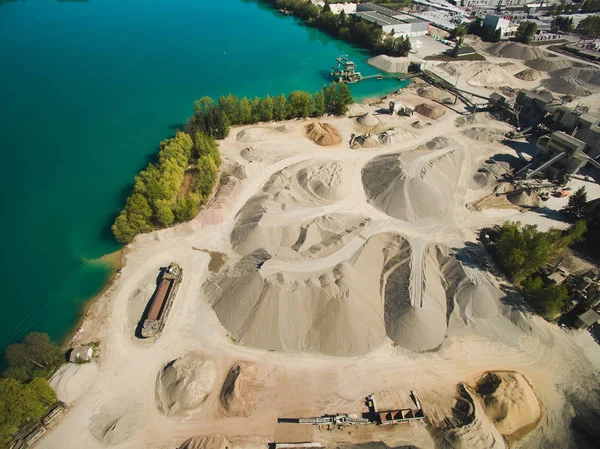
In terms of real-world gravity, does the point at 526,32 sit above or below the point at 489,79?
above

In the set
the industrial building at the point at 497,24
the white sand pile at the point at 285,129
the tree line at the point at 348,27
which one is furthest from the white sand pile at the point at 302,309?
the industrial building at the point at 497,24

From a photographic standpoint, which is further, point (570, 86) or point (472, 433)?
point (570, 86)

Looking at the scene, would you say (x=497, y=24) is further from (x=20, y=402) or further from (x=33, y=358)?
(x=20, y=402)

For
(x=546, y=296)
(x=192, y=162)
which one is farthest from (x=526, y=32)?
(x=192, y=162)

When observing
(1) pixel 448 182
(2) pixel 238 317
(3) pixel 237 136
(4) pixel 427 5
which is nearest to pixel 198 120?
(3) pixel 237 136

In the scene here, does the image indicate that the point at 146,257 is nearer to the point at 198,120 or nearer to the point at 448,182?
the point at 198,120

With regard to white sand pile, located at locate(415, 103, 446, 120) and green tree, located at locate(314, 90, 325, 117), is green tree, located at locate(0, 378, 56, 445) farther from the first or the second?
white sand pile, located at locate(415, 103, 446, 120)

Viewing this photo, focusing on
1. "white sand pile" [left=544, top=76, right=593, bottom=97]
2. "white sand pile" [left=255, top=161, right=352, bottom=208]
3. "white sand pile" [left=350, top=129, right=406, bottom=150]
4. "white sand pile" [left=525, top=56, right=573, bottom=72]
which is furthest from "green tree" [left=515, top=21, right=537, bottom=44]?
"white sand pile" [left=255, top=161, right=352, bottom=208]
